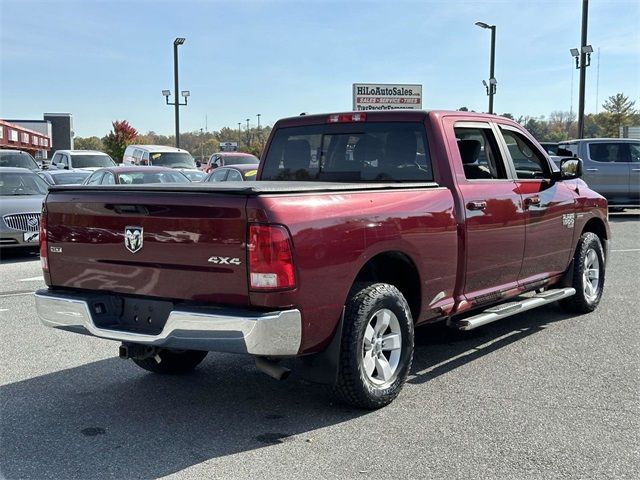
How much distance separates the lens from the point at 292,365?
5.37 metres

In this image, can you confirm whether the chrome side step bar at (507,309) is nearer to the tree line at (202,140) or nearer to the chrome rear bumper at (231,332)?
the chrome rear bumper at (231,332)

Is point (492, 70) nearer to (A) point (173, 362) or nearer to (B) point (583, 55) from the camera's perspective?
(B) point (583, 55)

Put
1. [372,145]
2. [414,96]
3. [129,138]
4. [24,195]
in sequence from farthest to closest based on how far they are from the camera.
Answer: [129,138], [414,96], [24,195], [372,145]

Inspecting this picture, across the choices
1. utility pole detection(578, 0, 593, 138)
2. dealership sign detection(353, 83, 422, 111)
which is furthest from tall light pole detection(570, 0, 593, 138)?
dealership sign detection(353, 83, 422, 111)

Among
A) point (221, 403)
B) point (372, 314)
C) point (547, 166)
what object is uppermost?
point (547, 166)

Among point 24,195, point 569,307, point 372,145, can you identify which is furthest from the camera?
point 24,195

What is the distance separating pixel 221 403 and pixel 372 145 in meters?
2.36

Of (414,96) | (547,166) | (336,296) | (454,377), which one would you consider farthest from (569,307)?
(414,96)

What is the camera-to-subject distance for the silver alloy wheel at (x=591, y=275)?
278 inches

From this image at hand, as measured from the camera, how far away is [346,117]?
5.77 meters

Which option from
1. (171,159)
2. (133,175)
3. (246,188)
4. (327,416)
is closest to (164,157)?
(171,159)

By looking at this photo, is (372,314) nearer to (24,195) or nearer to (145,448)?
(145,448)

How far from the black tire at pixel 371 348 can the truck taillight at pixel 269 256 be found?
0.65 meters

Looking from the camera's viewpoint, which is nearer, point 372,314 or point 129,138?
point 372,314
